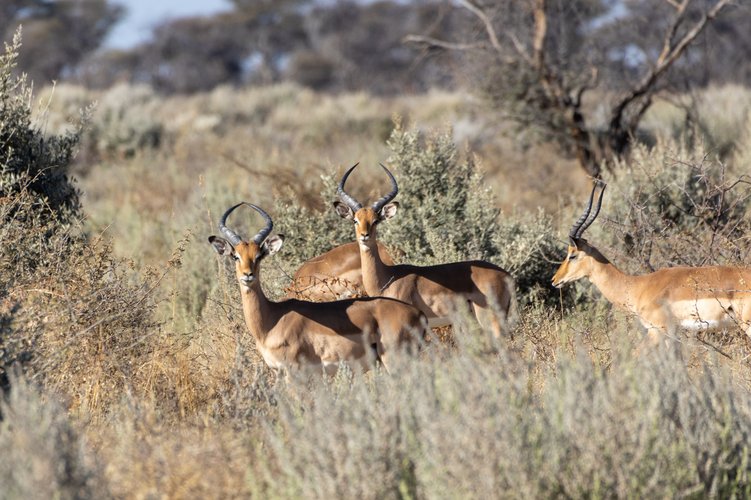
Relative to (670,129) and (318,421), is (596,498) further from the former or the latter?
(670,129)

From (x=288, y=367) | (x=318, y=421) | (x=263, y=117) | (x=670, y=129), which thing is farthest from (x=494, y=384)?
(x=263, y=117)

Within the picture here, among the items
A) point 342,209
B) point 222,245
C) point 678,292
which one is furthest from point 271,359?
point 678,292

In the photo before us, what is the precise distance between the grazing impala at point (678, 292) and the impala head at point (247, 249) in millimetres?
2653

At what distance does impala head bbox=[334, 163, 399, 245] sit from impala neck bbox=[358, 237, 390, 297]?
39 millimetres

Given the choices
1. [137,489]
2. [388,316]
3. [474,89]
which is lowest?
[474,89]

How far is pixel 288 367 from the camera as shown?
6.66m

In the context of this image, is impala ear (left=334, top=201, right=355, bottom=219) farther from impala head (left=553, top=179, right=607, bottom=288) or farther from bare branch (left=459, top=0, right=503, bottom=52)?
bare branch (left=459, top=0, right=503, bottom=52)

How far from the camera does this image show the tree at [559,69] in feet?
46.9

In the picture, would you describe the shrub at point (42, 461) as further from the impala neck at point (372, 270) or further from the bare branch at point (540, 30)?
the bare branch at point (540, 30)

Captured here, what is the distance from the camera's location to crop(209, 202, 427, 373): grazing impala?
6812 mm

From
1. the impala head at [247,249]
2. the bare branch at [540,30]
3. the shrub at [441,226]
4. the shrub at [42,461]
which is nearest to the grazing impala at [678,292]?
the shrub at [441,226]

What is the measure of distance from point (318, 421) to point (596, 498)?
120 centimetres

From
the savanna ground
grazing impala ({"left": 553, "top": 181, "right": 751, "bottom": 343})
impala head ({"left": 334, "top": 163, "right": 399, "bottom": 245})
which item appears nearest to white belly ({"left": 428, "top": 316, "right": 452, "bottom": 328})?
the savanna ground

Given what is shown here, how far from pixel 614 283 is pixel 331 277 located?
232 centimetres
